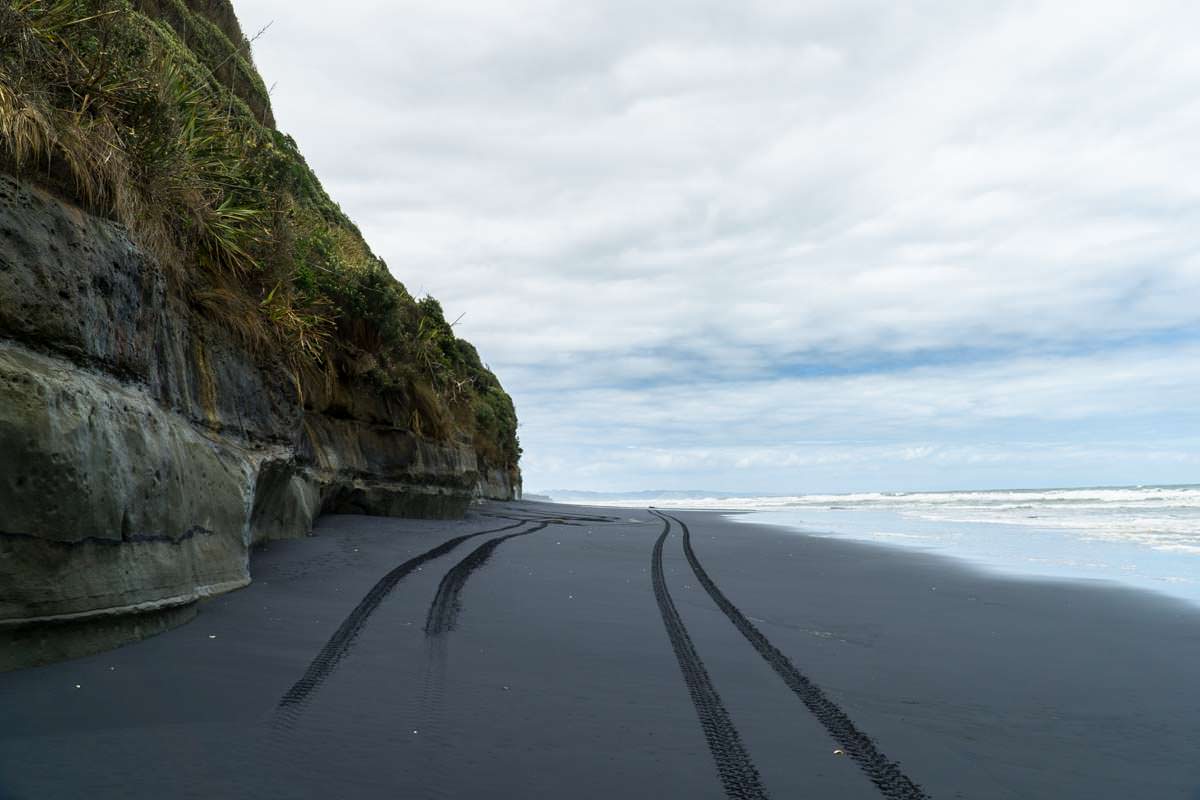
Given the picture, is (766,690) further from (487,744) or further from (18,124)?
(18,124)

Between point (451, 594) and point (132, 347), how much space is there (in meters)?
3.30

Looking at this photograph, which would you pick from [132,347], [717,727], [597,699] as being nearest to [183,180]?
[132,347]

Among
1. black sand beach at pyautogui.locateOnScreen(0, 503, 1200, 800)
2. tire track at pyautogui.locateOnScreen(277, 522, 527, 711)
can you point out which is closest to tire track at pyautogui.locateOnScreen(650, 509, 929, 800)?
black sand beach at pyautogui.locateOnScreen(0, 503, 1200, 800)

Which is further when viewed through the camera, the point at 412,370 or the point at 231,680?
the point at 412,370

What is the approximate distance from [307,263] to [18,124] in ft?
23.2

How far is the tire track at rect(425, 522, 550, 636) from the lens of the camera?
5.74m

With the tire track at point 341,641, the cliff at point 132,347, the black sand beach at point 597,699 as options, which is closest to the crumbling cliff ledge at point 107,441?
the cliff at point 132,347

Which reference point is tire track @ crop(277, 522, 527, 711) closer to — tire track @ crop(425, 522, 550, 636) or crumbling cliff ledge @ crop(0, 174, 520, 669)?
tire track @ crop(425, 522, 550, 636)

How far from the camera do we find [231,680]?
4.20 meters

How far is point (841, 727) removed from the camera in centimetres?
396

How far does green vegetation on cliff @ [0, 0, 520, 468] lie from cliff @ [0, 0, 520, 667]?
0.03m

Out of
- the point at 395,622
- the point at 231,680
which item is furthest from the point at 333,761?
the point at 395,622

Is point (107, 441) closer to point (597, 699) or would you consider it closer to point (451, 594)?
point (451, 594)

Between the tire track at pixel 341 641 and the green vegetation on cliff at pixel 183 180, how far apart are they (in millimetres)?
2928
